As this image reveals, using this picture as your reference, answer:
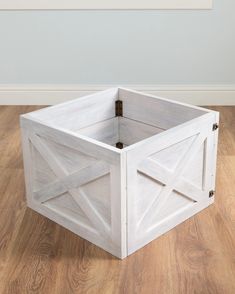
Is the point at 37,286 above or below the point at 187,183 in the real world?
below

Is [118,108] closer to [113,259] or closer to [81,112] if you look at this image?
[81,112]

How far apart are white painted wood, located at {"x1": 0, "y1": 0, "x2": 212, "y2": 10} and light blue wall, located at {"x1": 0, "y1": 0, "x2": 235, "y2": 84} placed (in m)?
0.03

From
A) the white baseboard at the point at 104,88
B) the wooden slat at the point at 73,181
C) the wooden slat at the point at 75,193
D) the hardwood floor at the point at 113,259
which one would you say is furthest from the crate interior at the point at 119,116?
the white baseboard at the point at 104,88

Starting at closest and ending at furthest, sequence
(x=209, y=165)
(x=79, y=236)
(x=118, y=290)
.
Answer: (x=118, y=290) → (x=79, y=236) → (x=209, y=165)

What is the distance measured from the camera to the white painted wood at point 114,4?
3422 millimetres

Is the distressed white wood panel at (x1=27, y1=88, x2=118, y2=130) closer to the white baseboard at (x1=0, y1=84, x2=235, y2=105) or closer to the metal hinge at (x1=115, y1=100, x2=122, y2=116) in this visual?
the metal hinge at (x1=115, y1=100, x2=122, y2=116)

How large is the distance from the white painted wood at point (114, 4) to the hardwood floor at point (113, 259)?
4.68 ft

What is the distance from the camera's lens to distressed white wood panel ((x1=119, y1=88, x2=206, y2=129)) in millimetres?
2285

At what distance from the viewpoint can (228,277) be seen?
185cm

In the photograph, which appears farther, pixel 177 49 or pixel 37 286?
pixel 177 49

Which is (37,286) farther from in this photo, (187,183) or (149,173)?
(187,183)

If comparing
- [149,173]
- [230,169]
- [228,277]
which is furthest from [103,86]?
[228,277]

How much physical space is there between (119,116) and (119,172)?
0.73 metres

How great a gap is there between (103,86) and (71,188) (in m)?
1.64
